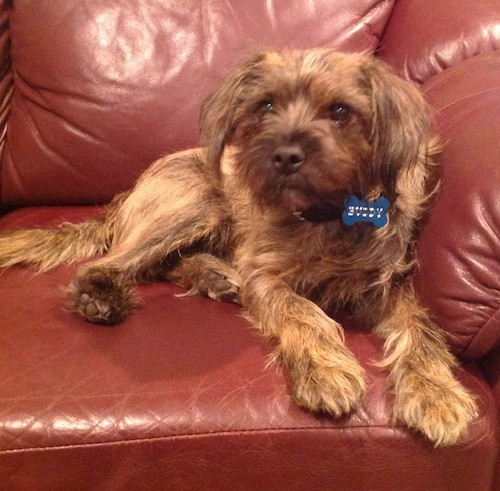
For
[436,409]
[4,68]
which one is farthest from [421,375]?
[4,68]

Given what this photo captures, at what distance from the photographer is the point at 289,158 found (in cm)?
145

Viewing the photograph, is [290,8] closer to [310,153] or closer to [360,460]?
[310,153]

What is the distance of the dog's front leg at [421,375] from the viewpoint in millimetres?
1261

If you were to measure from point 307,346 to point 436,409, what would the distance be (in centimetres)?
32

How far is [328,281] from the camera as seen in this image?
1676 mm

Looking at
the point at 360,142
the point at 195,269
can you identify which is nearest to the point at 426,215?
the point at 360,142

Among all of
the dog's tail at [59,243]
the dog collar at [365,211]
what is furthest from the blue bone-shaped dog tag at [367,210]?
the dog's tail at [59,243]

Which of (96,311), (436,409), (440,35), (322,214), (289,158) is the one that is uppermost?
(440,35)

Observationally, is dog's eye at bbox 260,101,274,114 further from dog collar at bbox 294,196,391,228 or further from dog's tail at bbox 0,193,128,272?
dog's tail at bbox 0,193,128,272

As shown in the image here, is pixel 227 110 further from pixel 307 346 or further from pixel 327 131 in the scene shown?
pixel 307 346

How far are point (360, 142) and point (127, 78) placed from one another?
101 centimetres

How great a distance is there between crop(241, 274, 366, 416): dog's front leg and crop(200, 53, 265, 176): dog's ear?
1.26ft

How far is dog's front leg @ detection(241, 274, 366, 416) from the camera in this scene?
4.20 ft

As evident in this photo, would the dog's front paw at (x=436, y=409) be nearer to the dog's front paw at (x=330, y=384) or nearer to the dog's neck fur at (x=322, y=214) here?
the dog's front paw at (x=330, y=384)
